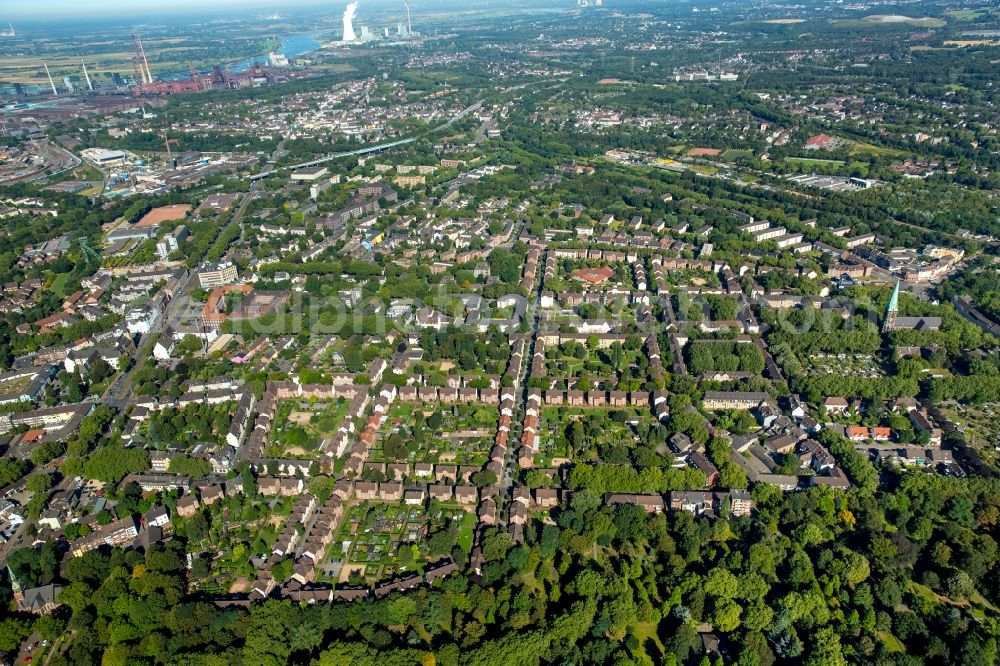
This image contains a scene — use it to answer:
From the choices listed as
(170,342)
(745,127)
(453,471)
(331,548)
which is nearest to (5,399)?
(170,342)

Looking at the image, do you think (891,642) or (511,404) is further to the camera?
(511,404)

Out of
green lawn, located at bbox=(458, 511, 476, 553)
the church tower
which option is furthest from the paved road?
the church tower

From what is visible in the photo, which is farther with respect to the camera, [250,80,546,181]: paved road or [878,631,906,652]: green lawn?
[250,80,546,181]: paved road

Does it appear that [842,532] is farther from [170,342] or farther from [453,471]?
[170,342]

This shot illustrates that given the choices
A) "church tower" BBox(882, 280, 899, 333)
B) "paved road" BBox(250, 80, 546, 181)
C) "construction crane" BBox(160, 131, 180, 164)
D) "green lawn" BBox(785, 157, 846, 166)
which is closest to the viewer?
"church tower" BBox(882, 280, 899, 333)

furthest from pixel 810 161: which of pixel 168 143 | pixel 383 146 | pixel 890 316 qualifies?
pixel 168 143

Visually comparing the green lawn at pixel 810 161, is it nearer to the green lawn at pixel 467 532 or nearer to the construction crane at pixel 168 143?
the green lawn at pixel 467 532

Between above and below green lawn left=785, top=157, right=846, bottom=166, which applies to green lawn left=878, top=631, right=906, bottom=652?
below

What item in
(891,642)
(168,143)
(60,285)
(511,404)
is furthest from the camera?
(168,143)

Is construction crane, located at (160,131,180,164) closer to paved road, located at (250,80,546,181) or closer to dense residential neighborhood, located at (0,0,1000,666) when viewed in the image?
dense residential neighborhood, located at (0,0,1000,666)

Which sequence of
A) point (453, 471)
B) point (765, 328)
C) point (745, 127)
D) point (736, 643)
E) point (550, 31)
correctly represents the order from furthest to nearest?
1. point (550, 31)
2. point (745, 127)
3. point (765, 328)
4. point (453, 471)
5. point (736, 643)

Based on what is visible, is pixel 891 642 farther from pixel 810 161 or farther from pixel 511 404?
pixel 810 161
